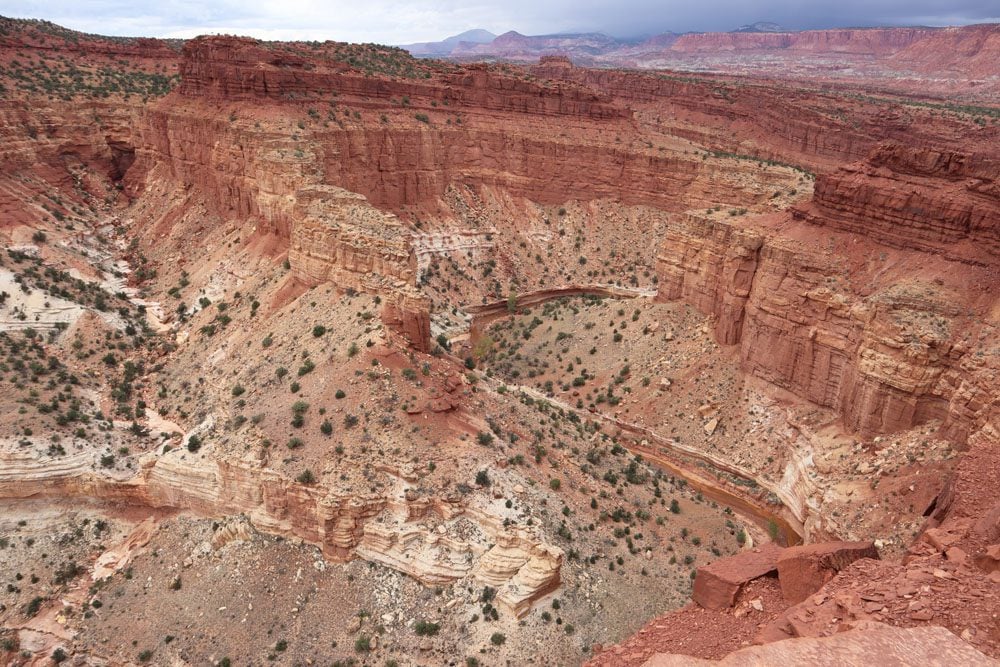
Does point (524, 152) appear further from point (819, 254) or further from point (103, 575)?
point (103, 575)

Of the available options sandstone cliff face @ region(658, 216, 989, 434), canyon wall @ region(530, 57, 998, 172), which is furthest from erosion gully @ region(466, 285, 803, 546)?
canyon wall @ region(530, 57, 998, 172)

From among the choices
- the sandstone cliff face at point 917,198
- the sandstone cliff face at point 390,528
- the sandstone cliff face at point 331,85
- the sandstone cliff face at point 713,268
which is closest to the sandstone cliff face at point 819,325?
the sandstone cliff face at point 713,268

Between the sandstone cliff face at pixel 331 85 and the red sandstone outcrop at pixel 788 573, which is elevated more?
the sandstone cliff face at pixel 331 85

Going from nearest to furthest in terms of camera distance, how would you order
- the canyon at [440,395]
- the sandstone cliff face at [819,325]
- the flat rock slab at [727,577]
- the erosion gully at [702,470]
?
the flat rock slab at [727,577] → the canyon at [440,395] → the sandstone cliff face at [819,325] → the erosion gully at [702,470]

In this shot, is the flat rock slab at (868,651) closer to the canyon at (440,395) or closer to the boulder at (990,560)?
the canyon at (440,395)

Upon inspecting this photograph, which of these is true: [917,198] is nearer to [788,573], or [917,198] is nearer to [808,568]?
[808,568]

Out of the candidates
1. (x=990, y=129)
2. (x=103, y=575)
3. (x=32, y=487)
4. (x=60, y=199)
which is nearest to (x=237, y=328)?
(x=32, y=487)

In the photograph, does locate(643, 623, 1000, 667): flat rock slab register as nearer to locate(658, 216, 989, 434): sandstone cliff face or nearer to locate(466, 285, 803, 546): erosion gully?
locate(466, 285, 803, 546): erosion gully
